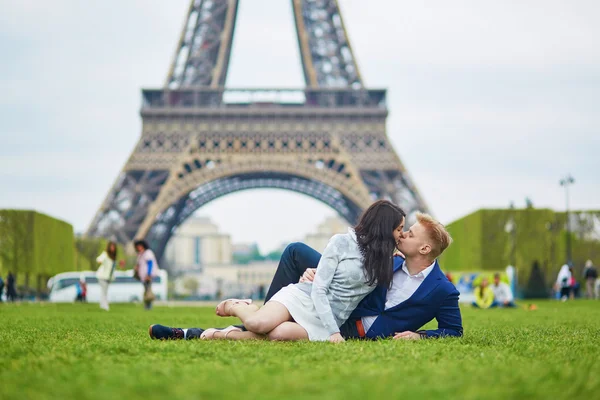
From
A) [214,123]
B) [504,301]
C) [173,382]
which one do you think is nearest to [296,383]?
[173,382]

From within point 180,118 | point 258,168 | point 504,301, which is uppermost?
point 180,118

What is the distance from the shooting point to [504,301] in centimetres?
2198

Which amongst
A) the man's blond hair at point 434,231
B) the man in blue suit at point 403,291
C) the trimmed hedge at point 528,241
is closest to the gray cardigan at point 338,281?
the man in blue suit at point 403,291

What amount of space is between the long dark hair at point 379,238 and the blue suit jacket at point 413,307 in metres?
0.34

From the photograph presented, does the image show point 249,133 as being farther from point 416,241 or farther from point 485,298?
point 416,241

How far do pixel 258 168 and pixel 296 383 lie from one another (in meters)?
36.3

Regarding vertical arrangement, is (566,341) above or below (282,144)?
below

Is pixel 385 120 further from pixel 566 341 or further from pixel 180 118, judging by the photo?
pixel 566 341

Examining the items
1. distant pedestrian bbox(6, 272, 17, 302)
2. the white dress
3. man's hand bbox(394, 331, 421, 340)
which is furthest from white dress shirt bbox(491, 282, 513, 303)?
the white dress

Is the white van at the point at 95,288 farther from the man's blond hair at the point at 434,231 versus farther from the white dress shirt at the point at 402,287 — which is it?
the man's blond hair at the point at 434,231

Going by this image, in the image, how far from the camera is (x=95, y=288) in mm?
39438

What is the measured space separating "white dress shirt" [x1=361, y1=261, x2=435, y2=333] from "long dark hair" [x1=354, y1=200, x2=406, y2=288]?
0.41 meters

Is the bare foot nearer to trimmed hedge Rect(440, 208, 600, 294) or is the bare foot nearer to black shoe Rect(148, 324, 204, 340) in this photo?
black shoe Rect(148, 324, 204, 340)

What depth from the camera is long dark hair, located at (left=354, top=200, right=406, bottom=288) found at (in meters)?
6.10
